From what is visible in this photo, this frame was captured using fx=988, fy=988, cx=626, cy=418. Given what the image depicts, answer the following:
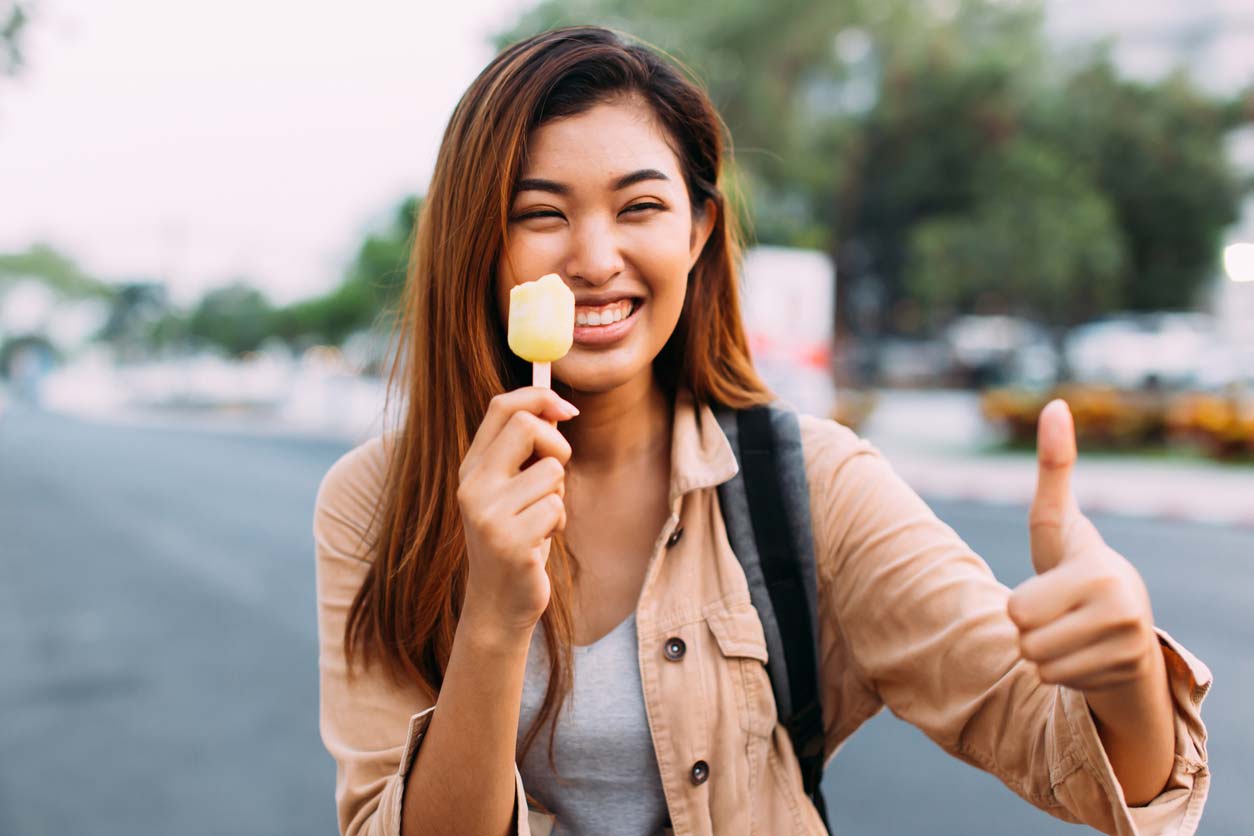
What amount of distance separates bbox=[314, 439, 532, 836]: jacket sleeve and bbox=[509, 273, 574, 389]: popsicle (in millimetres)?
522

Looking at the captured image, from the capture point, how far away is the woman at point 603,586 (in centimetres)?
152

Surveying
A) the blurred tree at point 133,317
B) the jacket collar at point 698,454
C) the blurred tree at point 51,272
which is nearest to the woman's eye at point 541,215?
the jacket collar at point 698,454

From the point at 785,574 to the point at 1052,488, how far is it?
2.07 ft

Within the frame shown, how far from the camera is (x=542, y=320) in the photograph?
150 cm

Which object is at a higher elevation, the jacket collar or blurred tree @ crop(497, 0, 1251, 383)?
blurred tree @ crop(497, 0, 1251, 383)

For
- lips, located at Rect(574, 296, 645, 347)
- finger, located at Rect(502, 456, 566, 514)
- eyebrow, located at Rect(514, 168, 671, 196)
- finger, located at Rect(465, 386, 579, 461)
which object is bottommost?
finger, located at Rect(502, 456, 566, 514)

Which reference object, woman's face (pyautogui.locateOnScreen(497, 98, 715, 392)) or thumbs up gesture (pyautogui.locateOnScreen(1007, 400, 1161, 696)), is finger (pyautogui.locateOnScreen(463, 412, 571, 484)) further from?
thumbs up gesture (pyautogui.locateOnScreen(1007, 400, 1161, 696))

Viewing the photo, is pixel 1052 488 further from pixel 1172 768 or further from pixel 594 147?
pixel 594 147

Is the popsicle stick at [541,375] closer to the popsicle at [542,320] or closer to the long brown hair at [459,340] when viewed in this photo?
the popsicle at [542,320]

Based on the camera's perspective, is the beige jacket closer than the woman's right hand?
No

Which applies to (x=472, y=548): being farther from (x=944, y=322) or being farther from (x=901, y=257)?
Result: (x=944, y=322)

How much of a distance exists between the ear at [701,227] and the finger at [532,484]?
788 mm

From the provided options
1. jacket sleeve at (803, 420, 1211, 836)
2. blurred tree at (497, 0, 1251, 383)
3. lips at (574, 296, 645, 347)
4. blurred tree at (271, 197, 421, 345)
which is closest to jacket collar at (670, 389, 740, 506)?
jacket sleeve at (803, 420, 1211, 836)

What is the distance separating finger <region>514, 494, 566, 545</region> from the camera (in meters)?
1.27
